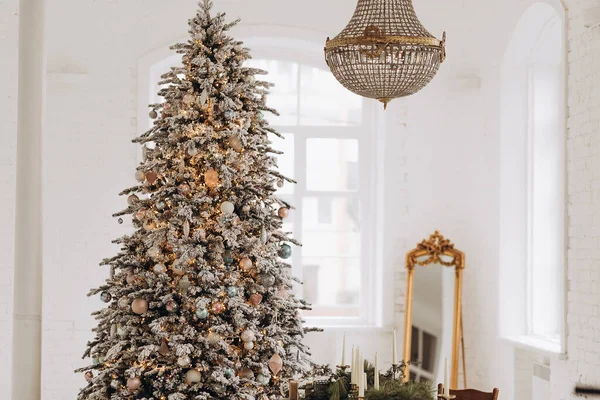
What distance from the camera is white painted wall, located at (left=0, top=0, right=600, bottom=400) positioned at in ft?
23.8

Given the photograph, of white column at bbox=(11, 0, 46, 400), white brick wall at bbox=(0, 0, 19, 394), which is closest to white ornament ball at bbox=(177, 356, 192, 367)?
white column at bbox=(11, 0, 46, 400)

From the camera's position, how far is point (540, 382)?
6.38 metres

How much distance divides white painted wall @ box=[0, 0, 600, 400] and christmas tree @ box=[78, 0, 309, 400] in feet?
7.49

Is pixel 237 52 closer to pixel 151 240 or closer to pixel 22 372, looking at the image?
pixel 151 240

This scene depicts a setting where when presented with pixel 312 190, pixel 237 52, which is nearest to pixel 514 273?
pixel 312 190

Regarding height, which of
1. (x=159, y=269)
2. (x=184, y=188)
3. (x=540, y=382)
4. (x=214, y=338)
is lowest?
(x=540, y=382)

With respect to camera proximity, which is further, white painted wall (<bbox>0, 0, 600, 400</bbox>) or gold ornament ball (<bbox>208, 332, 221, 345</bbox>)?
white painted wall (<bbox>0, 0, 600, 400</bbox>)

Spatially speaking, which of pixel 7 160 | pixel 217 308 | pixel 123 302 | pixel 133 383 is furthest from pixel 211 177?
pixel 7 160

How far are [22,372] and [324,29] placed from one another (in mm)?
3778

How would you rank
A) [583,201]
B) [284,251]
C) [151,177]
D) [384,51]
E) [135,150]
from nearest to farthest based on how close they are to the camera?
[384,51] < [151,177] < [284,251] < [583,201] < [135,150]

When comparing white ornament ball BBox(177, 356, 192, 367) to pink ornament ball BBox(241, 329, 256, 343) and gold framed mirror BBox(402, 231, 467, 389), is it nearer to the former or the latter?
pink ornament ball BBox(241, 329, 256, 343)

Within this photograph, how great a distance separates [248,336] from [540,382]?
2.47 m

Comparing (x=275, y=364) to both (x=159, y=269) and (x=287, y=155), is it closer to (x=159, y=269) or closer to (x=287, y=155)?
(x=159, y=269)

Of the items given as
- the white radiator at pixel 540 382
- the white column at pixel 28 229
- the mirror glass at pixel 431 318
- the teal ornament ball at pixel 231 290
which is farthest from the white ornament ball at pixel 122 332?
the mirror glass at pixel 431 318
